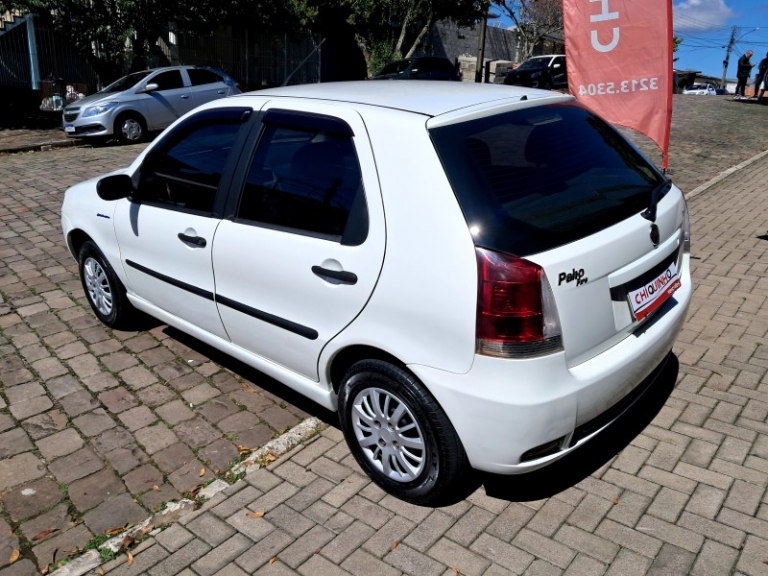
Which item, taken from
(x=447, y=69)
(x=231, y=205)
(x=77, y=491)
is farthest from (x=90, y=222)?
(x=447, y=69)

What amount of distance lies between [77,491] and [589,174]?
2897 millimetres

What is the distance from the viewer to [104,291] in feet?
16.2

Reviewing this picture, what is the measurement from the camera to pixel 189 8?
17141 millimetres

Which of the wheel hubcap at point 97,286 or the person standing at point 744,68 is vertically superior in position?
the person standing at point 744,68

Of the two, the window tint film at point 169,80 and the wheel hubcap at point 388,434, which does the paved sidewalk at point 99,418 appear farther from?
the window tint film at point 169,80

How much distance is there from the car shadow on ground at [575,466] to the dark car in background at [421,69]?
62.9 ft

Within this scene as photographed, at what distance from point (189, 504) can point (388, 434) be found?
3.30ft

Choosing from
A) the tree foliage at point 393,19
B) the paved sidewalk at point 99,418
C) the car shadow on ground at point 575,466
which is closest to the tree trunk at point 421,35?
the tree foliage at point 393,19

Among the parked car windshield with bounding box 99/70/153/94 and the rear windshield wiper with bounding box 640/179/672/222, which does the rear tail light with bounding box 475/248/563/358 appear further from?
the parked car windshield with bounding box 99/70/153/94

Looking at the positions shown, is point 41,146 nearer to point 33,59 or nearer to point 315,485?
point 33,59

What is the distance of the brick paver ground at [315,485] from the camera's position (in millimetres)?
2854

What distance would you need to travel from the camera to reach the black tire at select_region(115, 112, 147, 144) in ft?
45.1

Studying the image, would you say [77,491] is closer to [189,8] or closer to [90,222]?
[90,222]

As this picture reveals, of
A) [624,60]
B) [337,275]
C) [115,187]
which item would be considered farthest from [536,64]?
[337,275]
